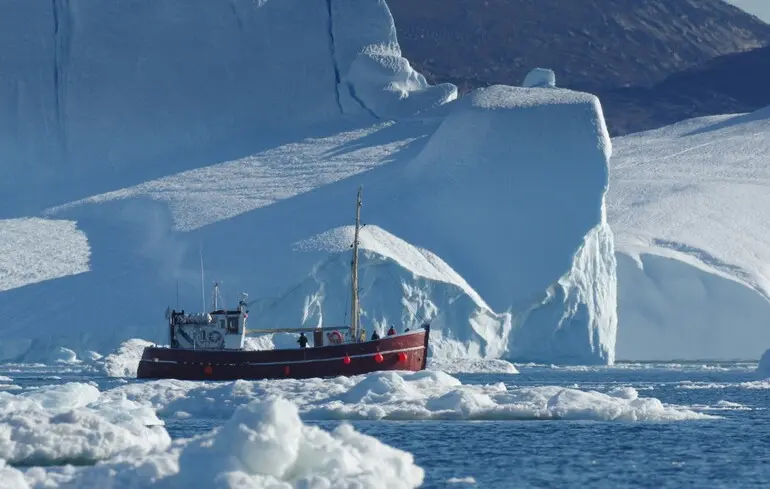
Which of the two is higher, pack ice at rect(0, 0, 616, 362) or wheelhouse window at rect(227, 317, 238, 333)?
pack ice at rect(0, 0, 616, 362)

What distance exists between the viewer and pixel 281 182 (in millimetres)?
43812

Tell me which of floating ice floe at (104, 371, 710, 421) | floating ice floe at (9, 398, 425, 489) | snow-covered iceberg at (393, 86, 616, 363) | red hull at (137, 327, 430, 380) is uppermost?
snow-covered iceberg at (393, 86, 616, 363)

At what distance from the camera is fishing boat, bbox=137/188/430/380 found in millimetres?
29688

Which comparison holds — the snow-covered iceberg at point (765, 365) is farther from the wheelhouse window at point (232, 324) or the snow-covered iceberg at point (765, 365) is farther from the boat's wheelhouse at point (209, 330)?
the wheelhouse window at point (232, 324)

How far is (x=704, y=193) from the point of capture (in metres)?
54.7

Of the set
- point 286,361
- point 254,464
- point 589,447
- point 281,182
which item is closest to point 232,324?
point 286,361

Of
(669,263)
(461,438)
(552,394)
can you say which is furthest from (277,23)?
(461,438)

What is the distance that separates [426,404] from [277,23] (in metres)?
27.4

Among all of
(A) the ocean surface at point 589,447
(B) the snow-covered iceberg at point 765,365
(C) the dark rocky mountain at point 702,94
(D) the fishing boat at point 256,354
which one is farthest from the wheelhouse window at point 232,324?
(C) the dark rocky mountain at point 702,94

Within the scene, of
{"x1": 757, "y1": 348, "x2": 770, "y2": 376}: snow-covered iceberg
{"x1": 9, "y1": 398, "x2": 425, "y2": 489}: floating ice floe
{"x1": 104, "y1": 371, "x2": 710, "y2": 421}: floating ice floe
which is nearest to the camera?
{"x1": 9, "y1": 398, "x2": 425, "y2": 489}: floating ice floe

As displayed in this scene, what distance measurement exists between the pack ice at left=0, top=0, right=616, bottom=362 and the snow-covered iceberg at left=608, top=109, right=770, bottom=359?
662 centimetres

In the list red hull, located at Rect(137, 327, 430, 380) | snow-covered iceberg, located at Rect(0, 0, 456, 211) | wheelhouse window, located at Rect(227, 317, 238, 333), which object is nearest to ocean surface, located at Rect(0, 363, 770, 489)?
red hull, located at Rect(137, 327, 430, 380)

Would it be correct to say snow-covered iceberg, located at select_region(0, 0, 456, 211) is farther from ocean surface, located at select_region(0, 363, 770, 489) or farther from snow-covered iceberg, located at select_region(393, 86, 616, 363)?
ocean surface, located at select_region(0, 363, 770, 489)

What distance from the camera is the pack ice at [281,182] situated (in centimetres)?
3706
